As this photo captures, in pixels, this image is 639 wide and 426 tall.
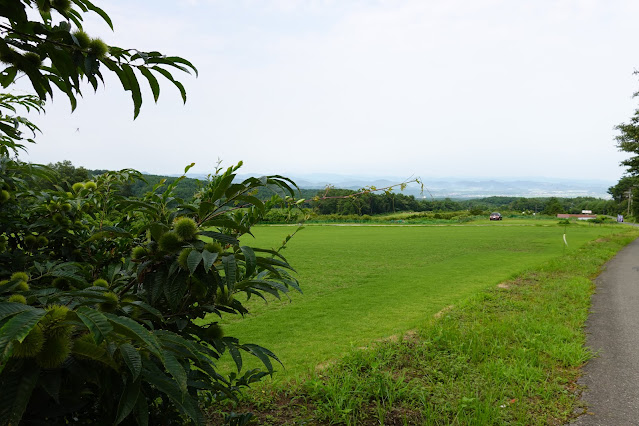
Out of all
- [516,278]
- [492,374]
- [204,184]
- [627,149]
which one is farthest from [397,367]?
[627,149]

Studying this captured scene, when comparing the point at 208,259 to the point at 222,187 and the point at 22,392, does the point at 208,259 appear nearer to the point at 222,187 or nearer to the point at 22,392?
the point at 222,187

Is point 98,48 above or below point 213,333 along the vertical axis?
above

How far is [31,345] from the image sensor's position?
0.63 m

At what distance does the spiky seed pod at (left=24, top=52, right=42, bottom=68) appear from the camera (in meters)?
1.09

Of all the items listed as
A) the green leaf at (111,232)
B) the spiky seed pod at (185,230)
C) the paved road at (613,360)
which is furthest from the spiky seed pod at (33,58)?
the paved road at (613,360)

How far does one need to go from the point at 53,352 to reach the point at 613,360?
437cm

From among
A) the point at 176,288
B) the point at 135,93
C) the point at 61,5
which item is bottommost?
the point at 176,288

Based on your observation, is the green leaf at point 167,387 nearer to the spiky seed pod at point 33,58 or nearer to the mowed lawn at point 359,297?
the spiky seed pod at point 33,58

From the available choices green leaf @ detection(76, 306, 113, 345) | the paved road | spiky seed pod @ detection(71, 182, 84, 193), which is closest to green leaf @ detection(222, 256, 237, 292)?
green leaf @ detection(76, 306, 113, 345)

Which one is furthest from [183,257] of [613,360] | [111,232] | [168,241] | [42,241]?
[613,360]

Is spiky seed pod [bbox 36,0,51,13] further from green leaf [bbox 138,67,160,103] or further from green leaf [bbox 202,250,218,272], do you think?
green leaf [bbox 202,250,218,272]

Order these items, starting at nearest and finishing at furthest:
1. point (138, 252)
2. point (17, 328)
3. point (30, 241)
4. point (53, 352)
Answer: point (17, 328)
point (53, 352)
point (138, 252)
point (30, 241)

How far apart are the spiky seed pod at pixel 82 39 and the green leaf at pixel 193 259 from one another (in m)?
0.60

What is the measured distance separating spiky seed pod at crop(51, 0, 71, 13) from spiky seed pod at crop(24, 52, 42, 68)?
0.47 ft
